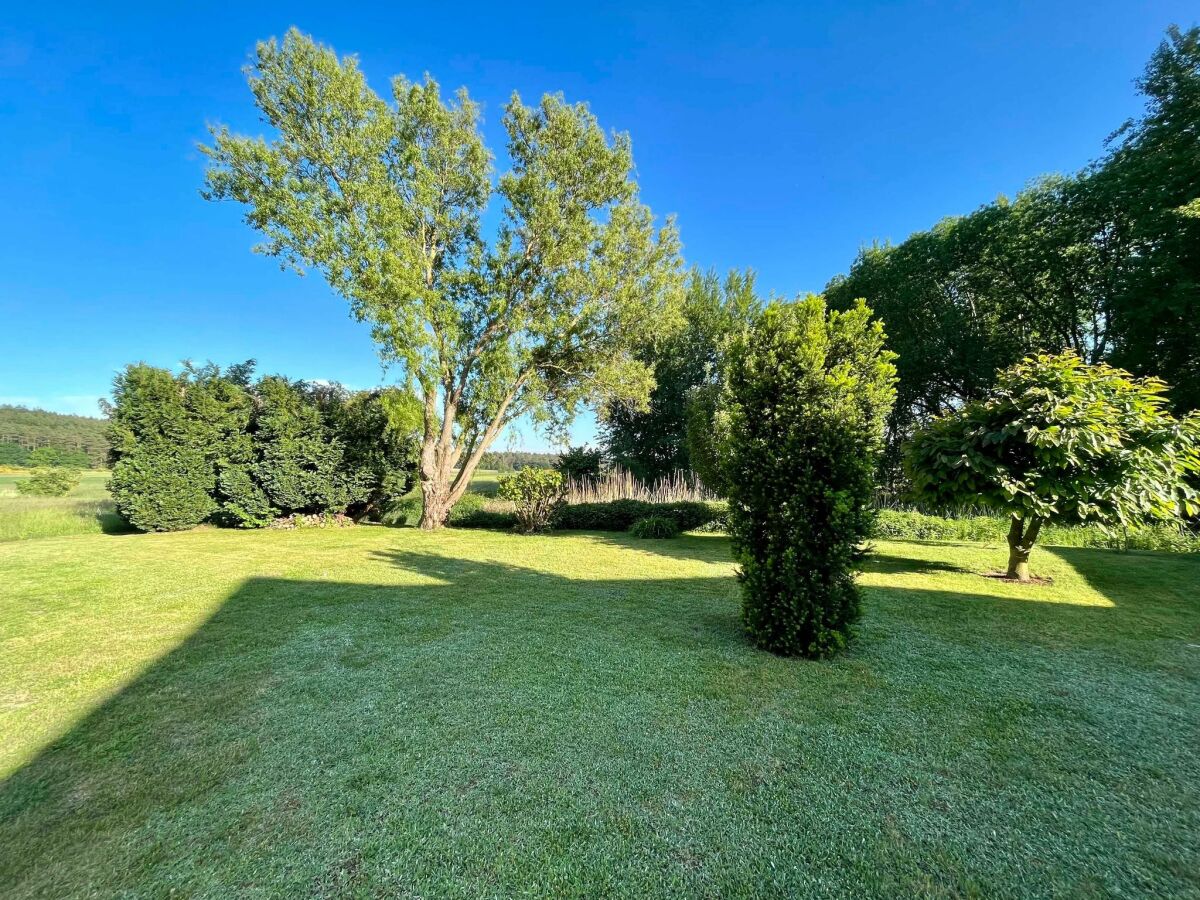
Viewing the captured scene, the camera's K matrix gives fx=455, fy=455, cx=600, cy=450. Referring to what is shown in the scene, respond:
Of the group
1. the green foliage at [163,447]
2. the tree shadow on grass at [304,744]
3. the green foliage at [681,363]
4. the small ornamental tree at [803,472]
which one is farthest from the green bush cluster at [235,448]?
the green foliage at [681,363]

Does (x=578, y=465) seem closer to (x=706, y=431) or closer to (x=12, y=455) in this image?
(x=706, y=431)

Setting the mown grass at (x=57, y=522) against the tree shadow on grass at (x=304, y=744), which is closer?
the tree shadow on grass at (x=304, y=744)

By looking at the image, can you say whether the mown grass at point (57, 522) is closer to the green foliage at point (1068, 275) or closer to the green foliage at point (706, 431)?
the green foliage at point (706, 431)

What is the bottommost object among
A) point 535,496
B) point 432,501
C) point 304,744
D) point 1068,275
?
point 304,744

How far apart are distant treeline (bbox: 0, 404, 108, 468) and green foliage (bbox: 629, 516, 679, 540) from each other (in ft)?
108

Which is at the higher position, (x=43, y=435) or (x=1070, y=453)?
(x=43, y=435)

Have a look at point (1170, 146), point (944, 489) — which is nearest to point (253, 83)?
point (944, 489)

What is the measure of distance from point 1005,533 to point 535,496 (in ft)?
31.5

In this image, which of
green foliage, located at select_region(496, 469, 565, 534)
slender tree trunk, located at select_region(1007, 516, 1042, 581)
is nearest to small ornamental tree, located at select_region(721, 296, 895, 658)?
slender tree trunk, located at select_region(1007, 516, 1042, 581)

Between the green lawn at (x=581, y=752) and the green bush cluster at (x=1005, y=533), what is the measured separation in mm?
5306

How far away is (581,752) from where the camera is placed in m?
2.03

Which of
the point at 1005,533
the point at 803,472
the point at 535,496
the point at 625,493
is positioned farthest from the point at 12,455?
the point at 1005,533

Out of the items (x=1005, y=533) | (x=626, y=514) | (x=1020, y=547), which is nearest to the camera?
(x=1020, y=547)

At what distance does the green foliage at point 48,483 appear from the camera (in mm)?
20688
